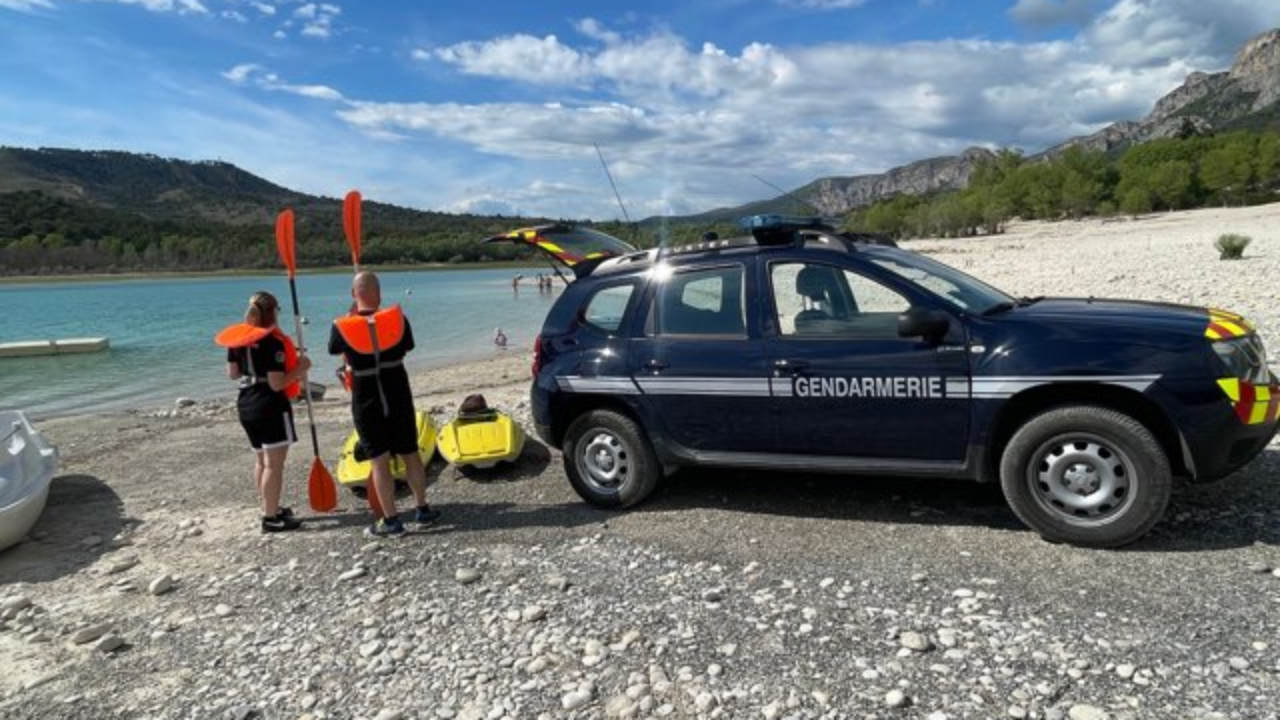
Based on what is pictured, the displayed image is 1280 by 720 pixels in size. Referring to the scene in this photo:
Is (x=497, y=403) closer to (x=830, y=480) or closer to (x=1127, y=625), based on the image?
(x=830, y=480)

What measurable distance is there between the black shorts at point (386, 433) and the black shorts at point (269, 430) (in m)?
0.82

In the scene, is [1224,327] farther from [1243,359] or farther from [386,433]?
[386,433]

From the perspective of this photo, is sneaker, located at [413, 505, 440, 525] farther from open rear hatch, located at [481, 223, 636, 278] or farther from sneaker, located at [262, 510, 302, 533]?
open rear hatch, located at [481, 223, 636, 278]

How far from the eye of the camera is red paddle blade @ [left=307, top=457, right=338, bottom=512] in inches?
247

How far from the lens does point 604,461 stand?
19.3ft

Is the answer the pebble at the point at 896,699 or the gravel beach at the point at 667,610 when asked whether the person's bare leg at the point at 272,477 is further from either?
the pebble at the point at 896,699

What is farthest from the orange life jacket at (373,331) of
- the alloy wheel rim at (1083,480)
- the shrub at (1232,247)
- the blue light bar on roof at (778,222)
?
the shrub at (1232,247)

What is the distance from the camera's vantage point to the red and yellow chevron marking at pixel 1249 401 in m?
4.13

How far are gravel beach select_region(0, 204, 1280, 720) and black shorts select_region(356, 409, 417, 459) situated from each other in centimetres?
69

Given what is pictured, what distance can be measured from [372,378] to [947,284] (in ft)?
13.7

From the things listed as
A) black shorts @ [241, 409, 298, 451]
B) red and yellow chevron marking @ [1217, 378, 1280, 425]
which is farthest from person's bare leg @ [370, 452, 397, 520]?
red and yellow chevron marking @ [1217, 378, 1280, 425]

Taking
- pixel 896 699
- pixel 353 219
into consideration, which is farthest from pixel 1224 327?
pixel 353 219

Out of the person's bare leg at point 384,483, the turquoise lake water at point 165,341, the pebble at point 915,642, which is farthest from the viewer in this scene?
the turquoise lake water at point 165,341

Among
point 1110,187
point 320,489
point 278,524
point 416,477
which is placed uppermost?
point 1110,187
